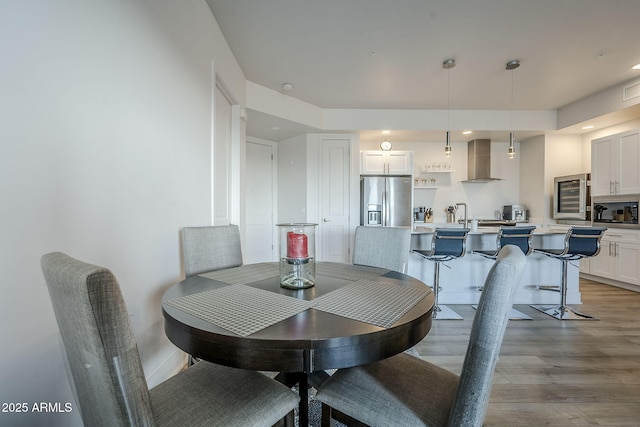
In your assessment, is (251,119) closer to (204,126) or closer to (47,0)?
(204,126)

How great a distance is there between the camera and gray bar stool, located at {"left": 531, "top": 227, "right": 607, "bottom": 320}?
2.83 meters

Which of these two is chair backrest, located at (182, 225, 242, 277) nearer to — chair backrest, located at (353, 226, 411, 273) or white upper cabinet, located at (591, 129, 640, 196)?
chair backrest, located at (353, 226, 411, 273)

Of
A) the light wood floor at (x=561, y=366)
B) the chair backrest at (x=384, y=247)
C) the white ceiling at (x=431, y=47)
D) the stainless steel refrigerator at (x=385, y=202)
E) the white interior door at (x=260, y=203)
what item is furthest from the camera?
the white interior door at (x=260, y=203)

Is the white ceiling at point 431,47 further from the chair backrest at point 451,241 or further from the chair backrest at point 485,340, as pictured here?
the chair backrest at point 485,340

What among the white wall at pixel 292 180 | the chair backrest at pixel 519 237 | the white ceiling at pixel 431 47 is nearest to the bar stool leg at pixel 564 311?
the chair backrest at pixel 519 237

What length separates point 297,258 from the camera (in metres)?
1.21

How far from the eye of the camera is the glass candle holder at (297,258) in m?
1.20

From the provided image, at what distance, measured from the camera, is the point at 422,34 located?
2596 millimetres

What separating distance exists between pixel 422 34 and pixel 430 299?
2.60 metres

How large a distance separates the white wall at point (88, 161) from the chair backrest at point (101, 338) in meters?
0.48

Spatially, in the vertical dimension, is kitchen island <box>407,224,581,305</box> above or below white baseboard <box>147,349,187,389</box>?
above

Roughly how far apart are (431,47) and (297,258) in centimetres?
277

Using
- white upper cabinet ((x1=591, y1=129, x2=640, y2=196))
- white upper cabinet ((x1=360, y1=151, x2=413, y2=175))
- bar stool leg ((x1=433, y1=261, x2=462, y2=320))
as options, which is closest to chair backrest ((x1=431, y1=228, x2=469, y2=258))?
A: bar stool leg ((x1=433, y1=261, x2=462, y2=320))

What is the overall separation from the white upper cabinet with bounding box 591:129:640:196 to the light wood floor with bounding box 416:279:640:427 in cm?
175
